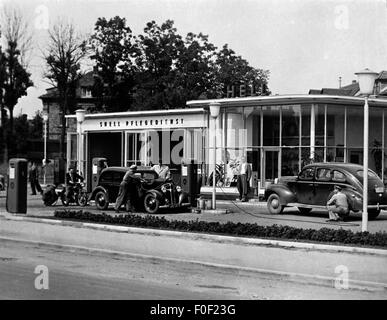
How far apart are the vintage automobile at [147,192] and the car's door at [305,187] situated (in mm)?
3903

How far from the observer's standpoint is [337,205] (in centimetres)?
1959

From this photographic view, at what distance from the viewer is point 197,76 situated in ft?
205

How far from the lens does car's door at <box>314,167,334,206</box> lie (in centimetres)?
2108

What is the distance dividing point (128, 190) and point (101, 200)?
6.52ft

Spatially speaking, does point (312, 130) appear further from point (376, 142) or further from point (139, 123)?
point (139, 123)

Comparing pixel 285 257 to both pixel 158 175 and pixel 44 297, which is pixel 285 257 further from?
pixel 158 175

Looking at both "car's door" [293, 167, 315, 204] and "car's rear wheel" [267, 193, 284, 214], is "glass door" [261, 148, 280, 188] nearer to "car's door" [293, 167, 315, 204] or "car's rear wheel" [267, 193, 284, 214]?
"car's rear wheel" [267, 193, 284, 214]

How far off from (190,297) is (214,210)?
46.8 ft

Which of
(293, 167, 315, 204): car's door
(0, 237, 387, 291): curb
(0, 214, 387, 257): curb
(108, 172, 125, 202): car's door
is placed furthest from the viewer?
(108, 172, 125, 202): car's door

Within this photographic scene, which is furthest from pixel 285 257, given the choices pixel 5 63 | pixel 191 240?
pixel 5 63

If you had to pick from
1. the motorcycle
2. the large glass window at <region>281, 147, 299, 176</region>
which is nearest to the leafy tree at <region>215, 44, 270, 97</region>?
the large glass window at <region>281, 147, 299, 176</region>

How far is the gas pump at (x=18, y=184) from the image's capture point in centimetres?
2023

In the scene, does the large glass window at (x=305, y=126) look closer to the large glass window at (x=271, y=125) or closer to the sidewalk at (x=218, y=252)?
the large glass window at (x=271, y=125)

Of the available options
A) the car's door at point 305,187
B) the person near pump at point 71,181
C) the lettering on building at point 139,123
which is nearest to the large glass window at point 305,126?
the lettering on building at point 139,123
